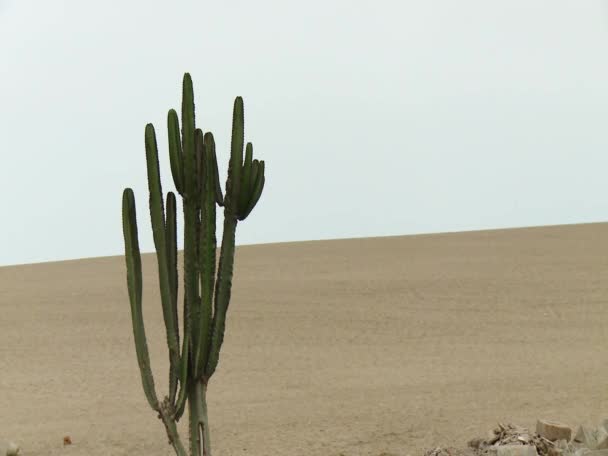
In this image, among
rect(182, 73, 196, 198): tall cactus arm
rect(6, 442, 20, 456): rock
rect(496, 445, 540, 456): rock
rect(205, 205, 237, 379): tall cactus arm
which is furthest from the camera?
rect(6, 442, 20, 456): rock

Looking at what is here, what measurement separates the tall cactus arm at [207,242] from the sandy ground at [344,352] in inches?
83.8

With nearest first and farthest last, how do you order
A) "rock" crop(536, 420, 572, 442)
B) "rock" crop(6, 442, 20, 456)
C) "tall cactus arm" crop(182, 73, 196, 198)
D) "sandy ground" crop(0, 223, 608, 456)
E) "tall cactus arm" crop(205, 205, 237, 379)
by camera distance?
"tall cactus arm" crop(182, 73, 196, 198) < "tall cactus arm" crop(205, 205, 237, 379) < "rock" crop(536, 420, 572, 442) < "rock" crop(6, 442, 20, 456) < "sandy ground" crop(0, 223, 608, 456)

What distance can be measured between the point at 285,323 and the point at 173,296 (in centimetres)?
777

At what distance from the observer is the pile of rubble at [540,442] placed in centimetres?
586

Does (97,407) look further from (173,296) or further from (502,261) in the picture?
(502,261)

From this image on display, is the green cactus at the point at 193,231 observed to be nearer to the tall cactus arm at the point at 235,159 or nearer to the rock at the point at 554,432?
the tall cactus arm at the point at 235,159

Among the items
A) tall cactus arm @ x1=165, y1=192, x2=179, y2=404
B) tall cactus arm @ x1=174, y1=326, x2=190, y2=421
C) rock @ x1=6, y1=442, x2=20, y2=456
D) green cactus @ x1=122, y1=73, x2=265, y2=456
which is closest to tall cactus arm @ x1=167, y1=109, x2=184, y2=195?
green cactus @ x1=122, y1=73, x2=265, y2=456

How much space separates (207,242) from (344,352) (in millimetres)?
6367

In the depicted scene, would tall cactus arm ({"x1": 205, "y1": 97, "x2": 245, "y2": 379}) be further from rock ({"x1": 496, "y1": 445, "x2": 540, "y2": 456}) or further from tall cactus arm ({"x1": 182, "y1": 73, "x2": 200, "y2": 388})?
rock ({"x1": 496, "y1": 445, "x2": 540, "y2": 456})

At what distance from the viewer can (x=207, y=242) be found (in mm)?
5328

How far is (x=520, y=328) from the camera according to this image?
40.8 ft

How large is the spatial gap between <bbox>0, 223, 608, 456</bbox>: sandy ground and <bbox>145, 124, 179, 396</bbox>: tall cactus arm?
85.9 inches

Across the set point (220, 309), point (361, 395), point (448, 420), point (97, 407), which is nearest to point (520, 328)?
point (361, 395)

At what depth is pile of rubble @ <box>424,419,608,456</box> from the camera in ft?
19.2
